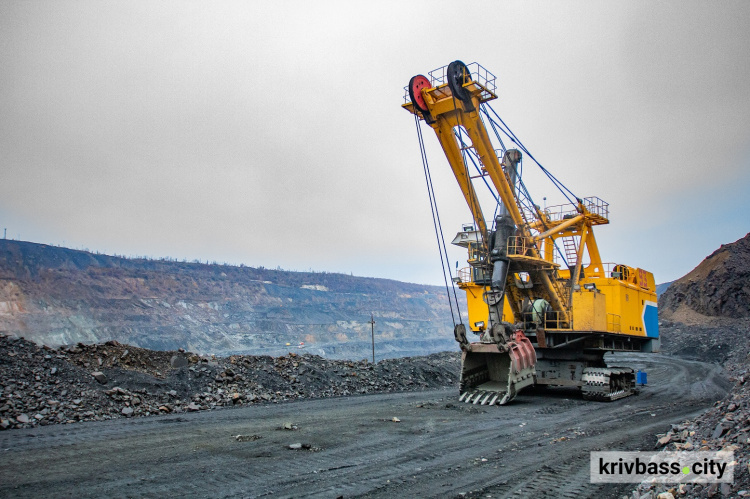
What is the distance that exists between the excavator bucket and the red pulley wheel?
242 inches

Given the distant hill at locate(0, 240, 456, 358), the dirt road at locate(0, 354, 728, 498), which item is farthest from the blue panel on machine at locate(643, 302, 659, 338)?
the distant hill at locate(0, 240, 456, 358)

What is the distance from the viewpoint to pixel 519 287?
14.4m

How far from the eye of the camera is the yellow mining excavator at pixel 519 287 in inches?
488

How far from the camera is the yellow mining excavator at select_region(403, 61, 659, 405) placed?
40.7 ft

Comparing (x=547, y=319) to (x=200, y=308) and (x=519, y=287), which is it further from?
(x=200, y=308)

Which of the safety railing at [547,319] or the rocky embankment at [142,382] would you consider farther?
the safety railing at [547,319]

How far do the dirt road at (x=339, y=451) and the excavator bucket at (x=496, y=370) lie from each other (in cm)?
53

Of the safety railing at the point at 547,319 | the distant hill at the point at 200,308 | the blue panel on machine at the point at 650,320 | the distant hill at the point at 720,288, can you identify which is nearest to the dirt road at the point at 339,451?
the safety railing at the point at 547,319

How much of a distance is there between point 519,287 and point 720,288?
41911 mm

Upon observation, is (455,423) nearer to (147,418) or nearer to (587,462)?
(587,462)

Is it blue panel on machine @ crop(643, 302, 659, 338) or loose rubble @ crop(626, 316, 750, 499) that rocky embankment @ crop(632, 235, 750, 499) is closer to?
loose rubble @ crop(626, 316, 750, 499)

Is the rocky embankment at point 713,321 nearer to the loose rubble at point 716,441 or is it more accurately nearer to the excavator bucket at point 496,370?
the loose rubble at point 716,441

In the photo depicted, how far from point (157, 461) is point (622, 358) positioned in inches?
1420

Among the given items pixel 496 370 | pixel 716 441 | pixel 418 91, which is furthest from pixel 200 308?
pixel 716 441
